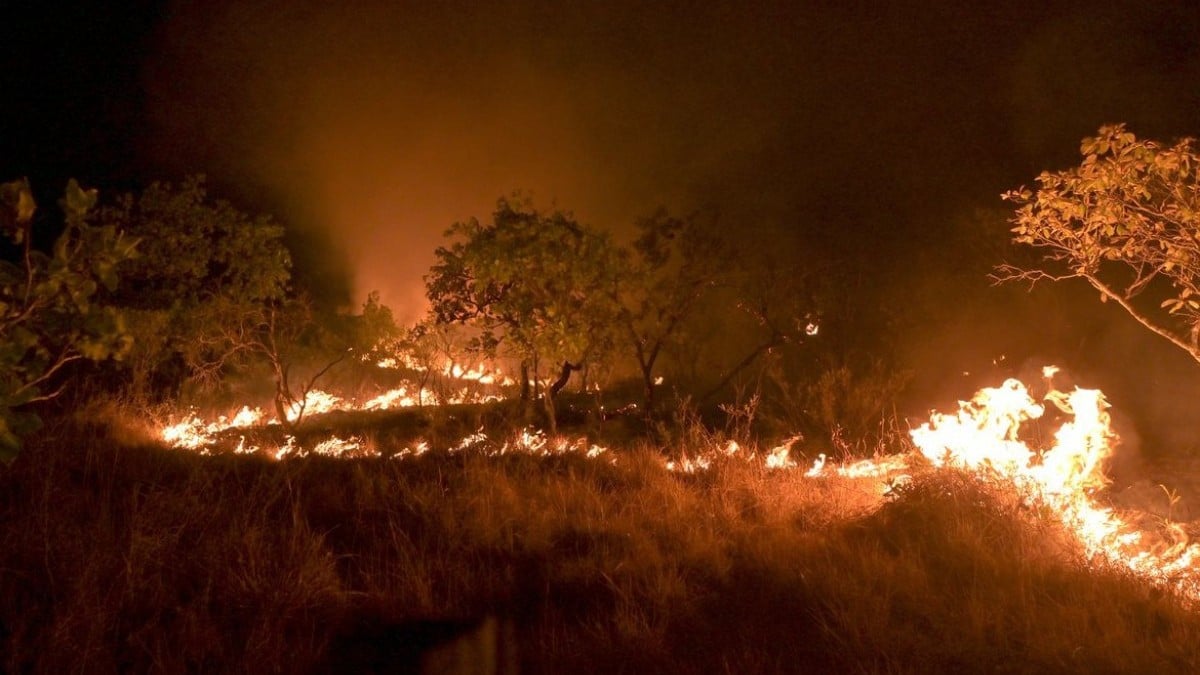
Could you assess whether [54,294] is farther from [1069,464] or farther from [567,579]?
[1069,464]

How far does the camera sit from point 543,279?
13234mm

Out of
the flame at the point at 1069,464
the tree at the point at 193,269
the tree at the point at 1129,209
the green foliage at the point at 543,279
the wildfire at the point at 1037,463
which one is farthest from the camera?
the tree at the point at 193,269

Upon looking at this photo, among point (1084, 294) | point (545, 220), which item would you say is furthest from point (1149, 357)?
point (545, 220)

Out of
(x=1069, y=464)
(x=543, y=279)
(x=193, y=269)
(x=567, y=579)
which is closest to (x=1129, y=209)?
(x=1069, y=464)

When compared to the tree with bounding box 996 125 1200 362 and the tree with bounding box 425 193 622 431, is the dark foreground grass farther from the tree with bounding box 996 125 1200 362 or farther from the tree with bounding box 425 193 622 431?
the tree with bounding box 425 193 622 431

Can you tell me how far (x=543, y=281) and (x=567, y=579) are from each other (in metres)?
7.91

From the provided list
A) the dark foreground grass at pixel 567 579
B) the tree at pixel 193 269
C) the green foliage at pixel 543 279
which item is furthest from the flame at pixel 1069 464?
the tree at pixel 193 269

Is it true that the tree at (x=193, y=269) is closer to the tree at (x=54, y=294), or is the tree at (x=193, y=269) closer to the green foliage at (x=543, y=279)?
the green foliage at (x=543, y=279)

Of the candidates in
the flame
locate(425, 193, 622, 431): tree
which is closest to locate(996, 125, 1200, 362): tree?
the flame

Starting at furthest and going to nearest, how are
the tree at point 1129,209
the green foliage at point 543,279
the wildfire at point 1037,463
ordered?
the green foliage at point 543,279 → the tree at point 1129,209 → the wildfire at point 1037,463

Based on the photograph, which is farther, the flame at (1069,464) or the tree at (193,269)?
the tree at (193,269)

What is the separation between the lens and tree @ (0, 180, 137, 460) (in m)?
3.39

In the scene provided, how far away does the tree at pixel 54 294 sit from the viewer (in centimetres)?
339

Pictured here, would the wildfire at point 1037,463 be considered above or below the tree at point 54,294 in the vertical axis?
below
